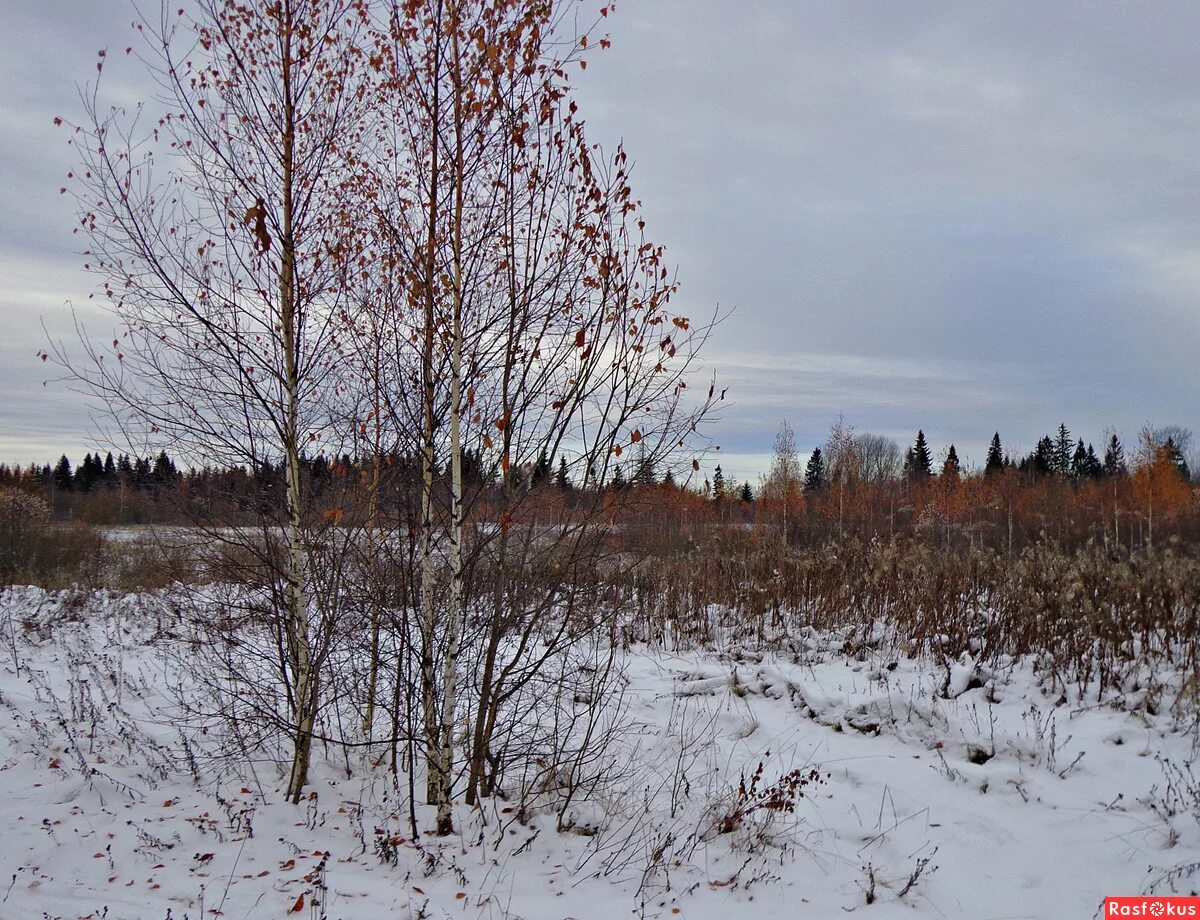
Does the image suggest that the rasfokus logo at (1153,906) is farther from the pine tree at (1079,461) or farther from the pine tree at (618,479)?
the pine tree at (1079,461)

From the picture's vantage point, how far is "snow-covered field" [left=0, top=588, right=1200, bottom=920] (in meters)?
3.60

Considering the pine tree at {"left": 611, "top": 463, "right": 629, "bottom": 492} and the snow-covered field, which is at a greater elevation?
the pine tree at {"left": 611, "top": 463, "right": 629, "bottom": 492}

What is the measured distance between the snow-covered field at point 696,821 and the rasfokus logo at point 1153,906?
0.08m

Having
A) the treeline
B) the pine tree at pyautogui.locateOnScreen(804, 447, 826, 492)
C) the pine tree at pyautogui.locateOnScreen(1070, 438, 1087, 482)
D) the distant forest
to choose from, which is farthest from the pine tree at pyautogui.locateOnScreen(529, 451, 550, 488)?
the pine tree at pyautogui.locateOnScreen(1070, 438, 1087, 482)

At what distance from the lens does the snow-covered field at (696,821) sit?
3596 mm

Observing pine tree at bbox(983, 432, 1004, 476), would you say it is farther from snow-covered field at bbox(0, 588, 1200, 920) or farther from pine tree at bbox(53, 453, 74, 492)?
pine tree at bbox(53, 453, 74, 492)

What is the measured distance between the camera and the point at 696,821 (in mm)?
4516

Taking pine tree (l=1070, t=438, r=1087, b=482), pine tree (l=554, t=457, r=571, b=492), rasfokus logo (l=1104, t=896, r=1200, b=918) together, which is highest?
pine tree (l=1070, t=438, r=1087, b=482)

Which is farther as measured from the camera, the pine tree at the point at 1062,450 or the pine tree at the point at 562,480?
the pine tree at the point at 1062,450

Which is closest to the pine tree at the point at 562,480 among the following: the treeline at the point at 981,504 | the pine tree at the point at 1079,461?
the treeline at the point at 981,504

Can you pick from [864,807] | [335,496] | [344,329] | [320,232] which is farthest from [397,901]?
[320,232]

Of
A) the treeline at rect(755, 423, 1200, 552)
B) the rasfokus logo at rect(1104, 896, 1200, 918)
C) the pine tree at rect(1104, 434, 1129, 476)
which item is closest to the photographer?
the rasfokus logo at rect(1104, 896, 1200, 918)

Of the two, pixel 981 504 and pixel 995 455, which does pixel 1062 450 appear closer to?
pixel 995 455

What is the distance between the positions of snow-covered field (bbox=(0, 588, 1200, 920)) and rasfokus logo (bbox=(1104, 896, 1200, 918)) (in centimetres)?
8
